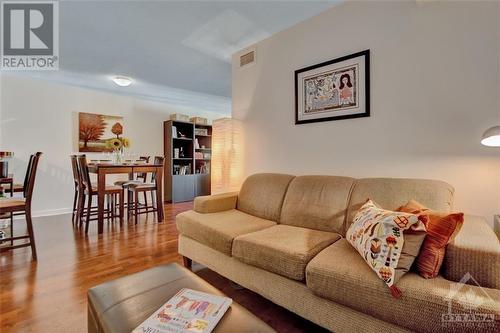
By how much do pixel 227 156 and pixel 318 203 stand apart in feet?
4.45

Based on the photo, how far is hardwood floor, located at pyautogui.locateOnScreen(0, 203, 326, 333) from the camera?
1.45 m

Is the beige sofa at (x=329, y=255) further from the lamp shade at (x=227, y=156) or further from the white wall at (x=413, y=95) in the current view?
the lamp shade at (x=227, y=156)

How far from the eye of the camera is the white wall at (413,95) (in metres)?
1.55

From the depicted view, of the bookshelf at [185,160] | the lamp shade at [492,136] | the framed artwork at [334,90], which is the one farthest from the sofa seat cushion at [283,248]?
the bookshelf at [185,160]

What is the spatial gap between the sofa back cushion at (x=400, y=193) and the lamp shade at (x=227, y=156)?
4.92 feet

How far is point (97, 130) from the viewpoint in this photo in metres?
4.47

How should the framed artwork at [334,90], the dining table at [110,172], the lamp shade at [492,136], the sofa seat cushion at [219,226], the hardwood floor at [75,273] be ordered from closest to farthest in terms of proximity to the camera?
the lamp shade at [492,136] → the hardwood floor at [75,273] → the sofa seat cushion at [219,226] → the framed artwork at [334,90] → the dining table at [110,172]

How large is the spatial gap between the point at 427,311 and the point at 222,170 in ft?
7.66

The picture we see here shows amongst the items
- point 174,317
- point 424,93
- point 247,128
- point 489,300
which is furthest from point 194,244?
point 424,93

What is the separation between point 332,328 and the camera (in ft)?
3.95

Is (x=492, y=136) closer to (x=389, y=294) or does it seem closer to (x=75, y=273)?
(x=389, y=294)

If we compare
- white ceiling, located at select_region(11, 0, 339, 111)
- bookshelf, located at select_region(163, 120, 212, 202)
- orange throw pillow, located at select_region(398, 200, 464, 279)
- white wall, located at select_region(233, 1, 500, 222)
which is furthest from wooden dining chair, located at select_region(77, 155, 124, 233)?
orange throw pillow, located at select_region(398, 200, 464, 279)

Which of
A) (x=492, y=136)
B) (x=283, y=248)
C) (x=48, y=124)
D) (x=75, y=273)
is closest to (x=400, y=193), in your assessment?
(x=492, y=136)

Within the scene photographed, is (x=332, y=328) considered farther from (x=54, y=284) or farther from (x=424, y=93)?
(x=54, y=284)
